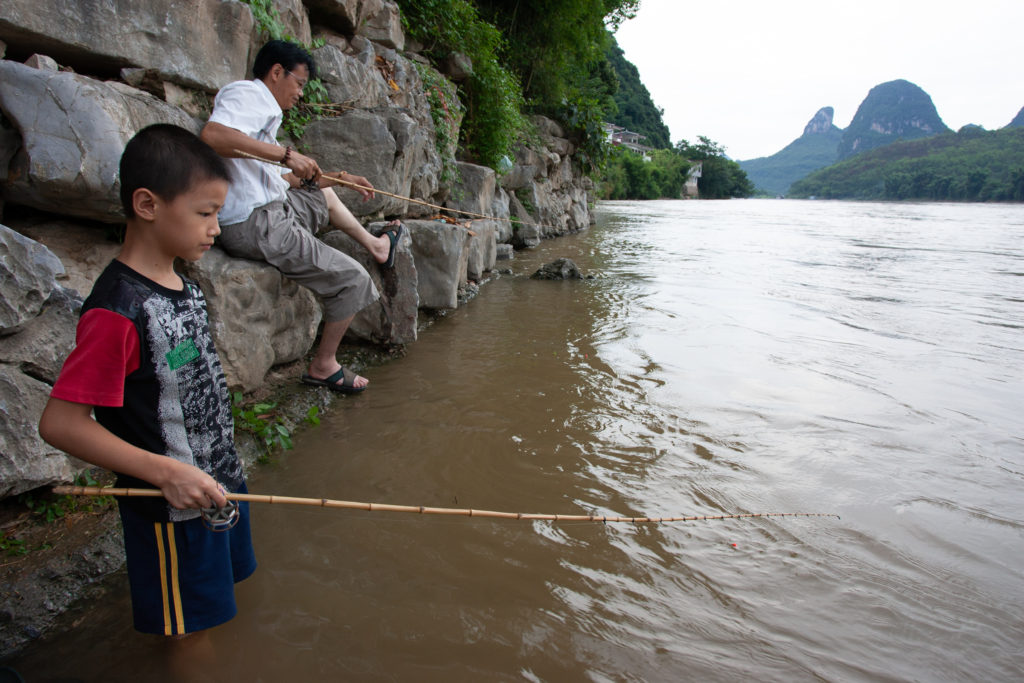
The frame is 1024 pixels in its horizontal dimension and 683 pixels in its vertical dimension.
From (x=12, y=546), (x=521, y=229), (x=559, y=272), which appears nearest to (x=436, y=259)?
(x=559, y=272)

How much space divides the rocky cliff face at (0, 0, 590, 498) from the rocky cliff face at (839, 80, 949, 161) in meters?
202

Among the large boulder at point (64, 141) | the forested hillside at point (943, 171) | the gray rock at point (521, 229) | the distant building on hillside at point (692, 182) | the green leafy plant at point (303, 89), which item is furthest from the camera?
Answer: the distant building on hillside at point (692, 182)

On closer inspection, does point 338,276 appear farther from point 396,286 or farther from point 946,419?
point 946,419

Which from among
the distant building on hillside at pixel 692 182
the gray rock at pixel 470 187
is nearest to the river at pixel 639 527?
the gray rock at pixel 470 187

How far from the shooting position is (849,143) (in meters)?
181

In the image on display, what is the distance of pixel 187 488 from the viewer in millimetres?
1273

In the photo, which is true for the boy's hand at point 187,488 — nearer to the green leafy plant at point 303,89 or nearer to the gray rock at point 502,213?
the green leafy plant at point 303,89

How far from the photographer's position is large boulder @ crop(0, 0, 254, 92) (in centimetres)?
245

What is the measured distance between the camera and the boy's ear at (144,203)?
130 centimetres

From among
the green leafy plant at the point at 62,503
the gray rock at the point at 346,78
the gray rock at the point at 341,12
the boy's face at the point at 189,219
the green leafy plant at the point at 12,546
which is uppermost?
the gray rock at the point at 341,12

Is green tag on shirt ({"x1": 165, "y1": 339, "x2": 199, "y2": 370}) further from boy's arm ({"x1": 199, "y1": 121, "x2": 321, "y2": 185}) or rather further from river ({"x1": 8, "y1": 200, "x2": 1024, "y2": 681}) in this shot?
boy's arm ({"x1": 199, "y1": 121, "x2": 321, "y2": 185})

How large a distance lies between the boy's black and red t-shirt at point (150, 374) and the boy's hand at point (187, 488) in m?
0.13

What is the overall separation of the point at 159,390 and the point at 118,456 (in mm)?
183

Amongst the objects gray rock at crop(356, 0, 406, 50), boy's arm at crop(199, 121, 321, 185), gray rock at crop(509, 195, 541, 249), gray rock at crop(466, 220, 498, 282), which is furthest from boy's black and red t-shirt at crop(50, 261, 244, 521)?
gray rock at crop(509, 195, 541, 249)
